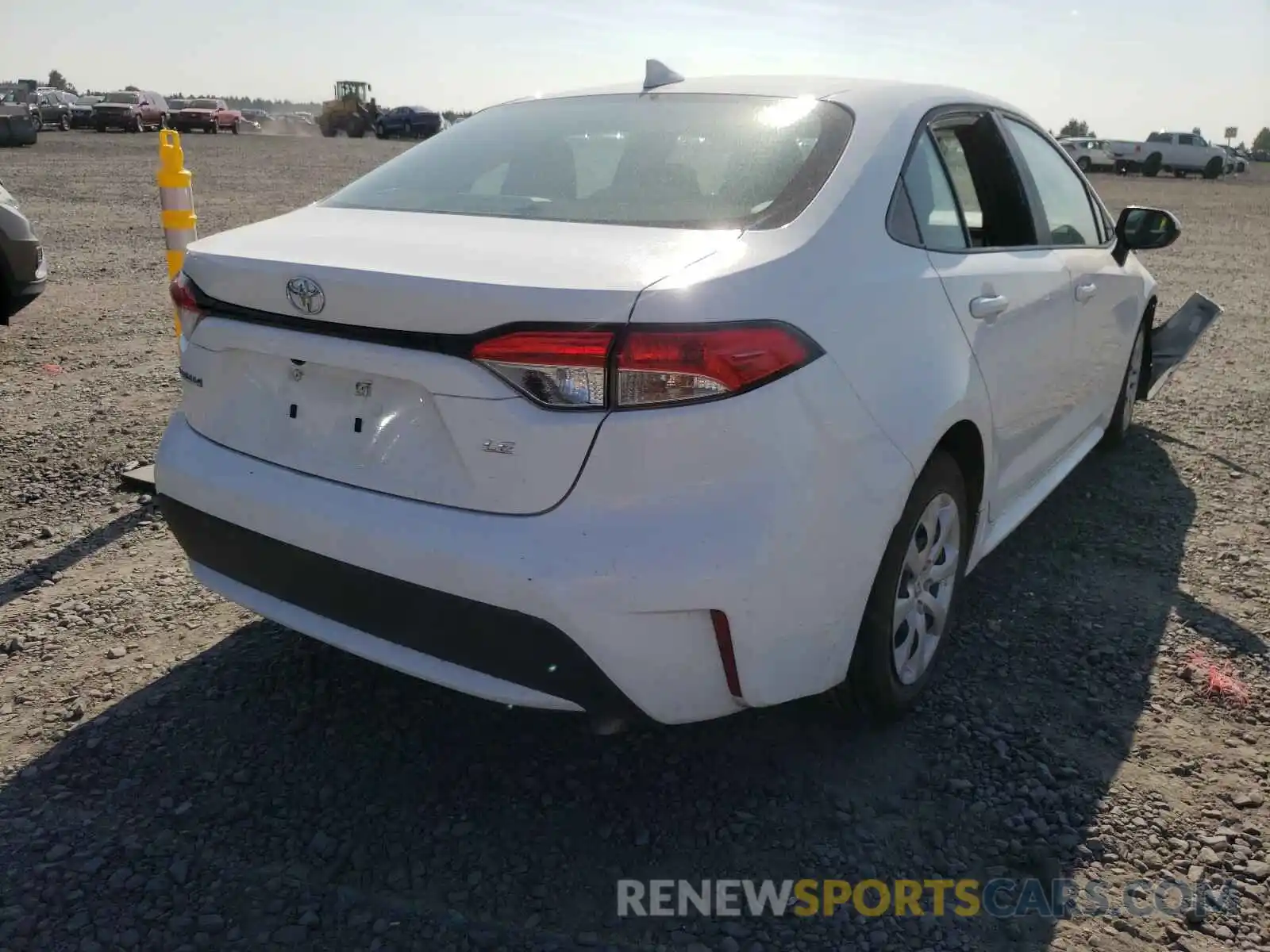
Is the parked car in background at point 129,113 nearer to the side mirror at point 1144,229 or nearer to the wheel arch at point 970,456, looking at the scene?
the side mirror at point 1144,229

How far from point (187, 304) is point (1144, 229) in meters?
3.58

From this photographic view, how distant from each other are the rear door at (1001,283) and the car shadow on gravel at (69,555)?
3.01m

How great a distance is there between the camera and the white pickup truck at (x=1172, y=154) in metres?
40.6

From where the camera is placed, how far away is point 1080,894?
88.4 inches

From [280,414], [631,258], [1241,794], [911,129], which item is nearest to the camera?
[631,258]

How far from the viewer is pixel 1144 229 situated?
4.18 metres

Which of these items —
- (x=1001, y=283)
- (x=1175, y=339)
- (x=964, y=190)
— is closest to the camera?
(x=1001, y=283)

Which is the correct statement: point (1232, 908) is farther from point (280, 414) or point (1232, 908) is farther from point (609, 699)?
point (280, 414)

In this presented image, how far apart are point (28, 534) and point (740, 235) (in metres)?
3.01

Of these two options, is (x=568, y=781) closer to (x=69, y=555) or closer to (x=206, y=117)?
(x=69, y=555)

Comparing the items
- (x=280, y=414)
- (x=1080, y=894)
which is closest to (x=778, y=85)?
(x=280, y=414)

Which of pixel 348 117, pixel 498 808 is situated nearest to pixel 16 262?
pixel 498 808

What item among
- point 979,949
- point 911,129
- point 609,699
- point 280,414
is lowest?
point 979,949

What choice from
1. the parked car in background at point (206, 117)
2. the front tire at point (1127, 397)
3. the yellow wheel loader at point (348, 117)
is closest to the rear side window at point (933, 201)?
the front tire at point (1127, 397)
